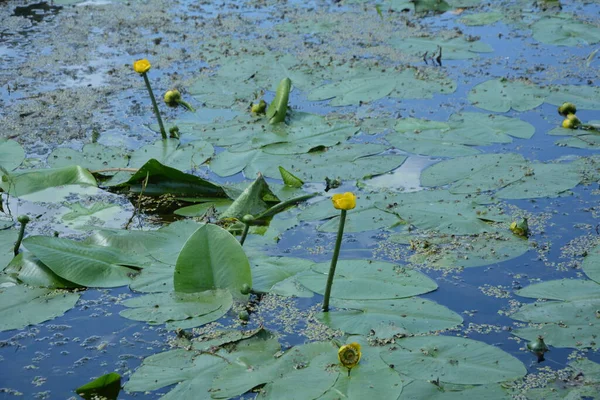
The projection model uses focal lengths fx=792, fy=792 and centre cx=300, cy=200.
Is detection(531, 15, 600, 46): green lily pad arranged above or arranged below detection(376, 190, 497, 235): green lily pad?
above

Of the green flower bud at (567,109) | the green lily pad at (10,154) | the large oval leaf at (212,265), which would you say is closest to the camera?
the large oval leaf at (212,265)

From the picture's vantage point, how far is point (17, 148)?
3553 mm

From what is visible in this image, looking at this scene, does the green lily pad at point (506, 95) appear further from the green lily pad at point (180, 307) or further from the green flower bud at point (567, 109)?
the green lily pad at point (180, 307)

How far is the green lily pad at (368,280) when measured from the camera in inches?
94.3

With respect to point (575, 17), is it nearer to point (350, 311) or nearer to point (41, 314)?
point (350, 311)

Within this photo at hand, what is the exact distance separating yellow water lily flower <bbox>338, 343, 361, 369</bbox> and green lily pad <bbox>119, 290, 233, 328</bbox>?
47 centimetres

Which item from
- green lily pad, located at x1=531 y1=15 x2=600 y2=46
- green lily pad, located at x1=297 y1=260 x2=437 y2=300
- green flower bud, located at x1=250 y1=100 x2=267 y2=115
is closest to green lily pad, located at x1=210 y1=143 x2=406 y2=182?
green flower bud, located at x1=250 y1=100 x2=267 y2=115

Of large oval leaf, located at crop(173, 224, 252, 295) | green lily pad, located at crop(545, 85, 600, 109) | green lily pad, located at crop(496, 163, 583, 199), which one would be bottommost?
green lily pad, located at crop(496, 163, 583, 199)

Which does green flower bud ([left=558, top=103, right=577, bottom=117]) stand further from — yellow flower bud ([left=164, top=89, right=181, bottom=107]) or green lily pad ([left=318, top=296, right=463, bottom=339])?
yellow flower bud ([left=164, top=89, right=181, bottom=107])

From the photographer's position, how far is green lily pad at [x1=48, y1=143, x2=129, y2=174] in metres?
3.42

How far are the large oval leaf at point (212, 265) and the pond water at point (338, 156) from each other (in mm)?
89

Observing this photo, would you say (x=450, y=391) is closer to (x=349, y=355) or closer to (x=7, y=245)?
(x=349, y=355)

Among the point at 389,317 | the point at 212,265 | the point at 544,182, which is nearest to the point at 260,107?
the point at 544,182

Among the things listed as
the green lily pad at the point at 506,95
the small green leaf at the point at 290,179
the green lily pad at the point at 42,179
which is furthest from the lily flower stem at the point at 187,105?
the green lily pad at the point at 506,95
